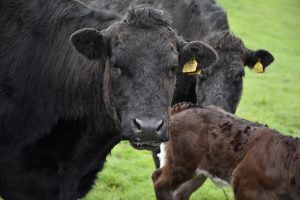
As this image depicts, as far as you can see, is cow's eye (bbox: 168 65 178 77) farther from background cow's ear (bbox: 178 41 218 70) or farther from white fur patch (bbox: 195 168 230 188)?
white fur patch (bbox: 195 168 230 188)

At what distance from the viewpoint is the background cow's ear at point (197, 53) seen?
15.5 ft

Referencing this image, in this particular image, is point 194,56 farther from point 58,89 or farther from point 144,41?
point 58,89

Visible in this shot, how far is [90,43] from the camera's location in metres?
4.59

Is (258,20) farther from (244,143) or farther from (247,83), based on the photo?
(244,143)

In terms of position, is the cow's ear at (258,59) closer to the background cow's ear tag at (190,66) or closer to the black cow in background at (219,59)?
the black cow in background at (219,59)

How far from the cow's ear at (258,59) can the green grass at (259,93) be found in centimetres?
181

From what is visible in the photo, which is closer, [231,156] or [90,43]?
[90,43]

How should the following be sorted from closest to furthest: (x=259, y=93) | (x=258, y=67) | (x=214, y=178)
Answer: (x=214, y=178), (x=258, y=67), (x=259, y=93)

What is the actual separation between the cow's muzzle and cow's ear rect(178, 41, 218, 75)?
0.88 m

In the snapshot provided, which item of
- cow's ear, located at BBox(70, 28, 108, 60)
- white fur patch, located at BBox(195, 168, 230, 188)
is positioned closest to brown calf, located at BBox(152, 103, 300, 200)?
white fur patch, located at BBox(195, 168, 230, 188)

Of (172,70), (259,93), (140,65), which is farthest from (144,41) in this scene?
(259,93)

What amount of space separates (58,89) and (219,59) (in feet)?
9.16

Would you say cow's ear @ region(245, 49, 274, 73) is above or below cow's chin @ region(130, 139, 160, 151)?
below

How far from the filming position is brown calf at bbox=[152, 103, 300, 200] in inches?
208
